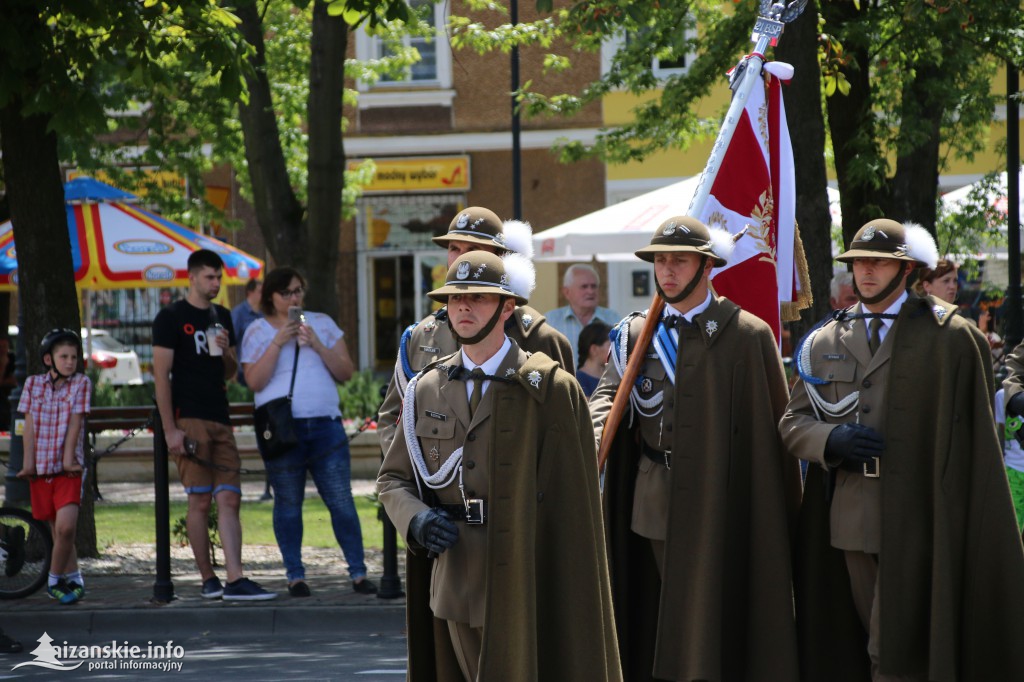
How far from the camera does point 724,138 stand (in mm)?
7445

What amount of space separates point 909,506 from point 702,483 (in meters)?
0.85

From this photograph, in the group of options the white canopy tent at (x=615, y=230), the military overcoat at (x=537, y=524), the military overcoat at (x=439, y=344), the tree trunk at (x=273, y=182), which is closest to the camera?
the military overcoat at (x=537, y=524)

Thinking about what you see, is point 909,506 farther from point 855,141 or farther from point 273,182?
point 273,182

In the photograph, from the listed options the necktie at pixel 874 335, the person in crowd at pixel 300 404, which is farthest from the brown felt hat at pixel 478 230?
the person in crowd at pixel 300 404

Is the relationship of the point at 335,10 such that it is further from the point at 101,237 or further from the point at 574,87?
the point at 574,87

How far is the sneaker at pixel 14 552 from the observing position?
9898 millimetres

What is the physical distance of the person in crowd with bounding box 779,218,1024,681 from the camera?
6359mm

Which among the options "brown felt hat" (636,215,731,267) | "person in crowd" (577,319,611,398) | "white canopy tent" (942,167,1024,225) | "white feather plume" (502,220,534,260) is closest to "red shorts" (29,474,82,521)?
"person in crowd" (577,319,611,398)

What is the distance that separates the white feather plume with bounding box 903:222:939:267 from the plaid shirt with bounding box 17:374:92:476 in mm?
5627

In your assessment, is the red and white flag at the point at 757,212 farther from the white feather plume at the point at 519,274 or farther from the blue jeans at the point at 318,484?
the blue jeans at the point at 318,484

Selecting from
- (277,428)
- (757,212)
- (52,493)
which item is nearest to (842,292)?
(757,212)

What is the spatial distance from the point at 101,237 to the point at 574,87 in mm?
12833

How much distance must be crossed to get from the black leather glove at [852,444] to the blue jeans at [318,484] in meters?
4.38

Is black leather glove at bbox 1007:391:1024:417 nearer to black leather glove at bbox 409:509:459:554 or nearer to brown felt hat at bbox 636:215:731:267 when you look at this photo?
brown felt hat at bbox 636:215:731:267
